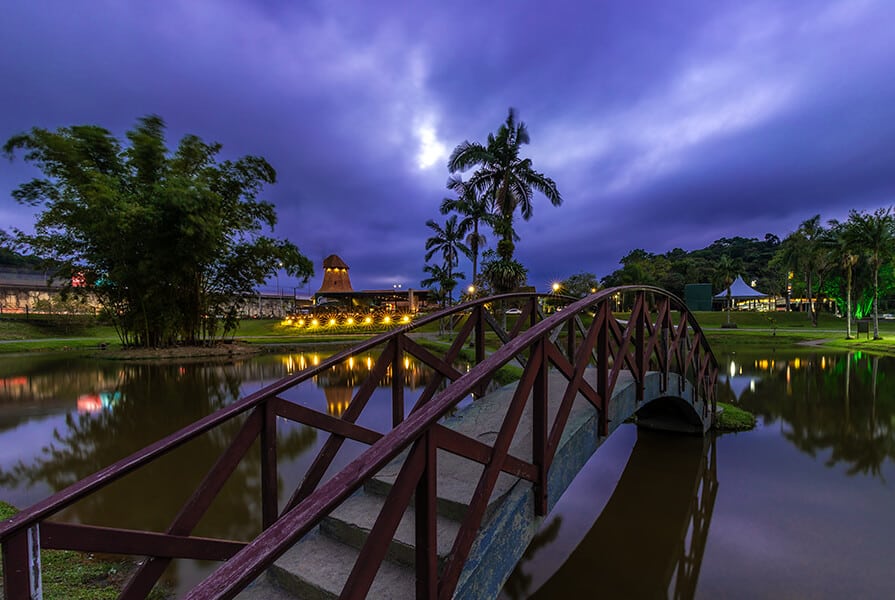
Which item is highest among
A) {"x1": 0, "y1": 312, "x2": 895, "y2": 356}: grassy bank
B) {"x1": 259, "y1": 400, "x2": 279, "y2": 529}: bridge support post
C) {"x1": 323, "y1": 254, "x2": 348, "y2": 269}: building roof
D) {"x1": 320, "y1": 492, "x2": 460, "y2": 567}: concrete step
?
{"x1": 323, "y1": 254, "x2": 348, "y2": 269}: building roof

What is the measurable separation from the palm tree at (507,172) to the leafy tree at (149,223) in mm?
14930

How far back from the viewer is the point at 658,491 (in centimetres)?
592

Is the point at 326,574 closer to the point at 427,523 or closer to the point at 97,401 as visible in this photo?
the point at 427,523

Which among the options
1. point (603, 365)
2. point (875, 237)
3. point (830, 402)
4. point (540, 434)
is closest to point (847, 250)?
point (875, 237)

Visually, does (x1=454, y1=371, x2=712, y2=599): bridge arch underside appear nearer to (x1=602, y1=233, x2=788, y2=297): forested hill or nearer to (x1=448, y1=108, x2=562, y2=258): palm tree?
Result: (x1=448, y1=108, x2=562, y2=258): palm tree

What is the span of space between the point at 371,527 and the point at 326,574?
390 millimetres

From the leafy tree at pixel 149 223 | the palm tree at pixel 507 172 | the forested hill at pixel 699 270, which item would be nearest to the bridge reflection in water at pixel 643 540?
the palm tree at pixel 507 172

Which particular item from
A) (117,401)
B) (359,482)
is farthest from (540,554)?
(117,401)

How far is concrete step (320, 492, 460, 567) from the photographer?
2.39m

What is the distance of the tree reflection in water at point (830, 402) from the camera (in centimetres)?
738

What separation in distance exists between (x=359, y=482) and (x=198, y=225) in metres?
23.5

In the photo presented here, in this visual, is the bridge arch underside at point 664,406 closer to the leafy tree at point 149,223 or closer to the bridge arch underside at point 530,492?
the bridge arch underside at point 530,492

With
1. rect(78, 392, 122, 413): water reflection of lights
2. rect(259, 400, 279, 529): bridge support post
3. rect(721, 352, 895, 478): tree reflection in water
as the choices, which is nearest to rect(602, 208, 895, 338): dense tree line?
rect(721, 352, 895, 478): tree reflection in water

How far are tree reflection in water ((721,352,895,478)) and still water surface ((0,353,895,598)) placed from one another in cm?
6
